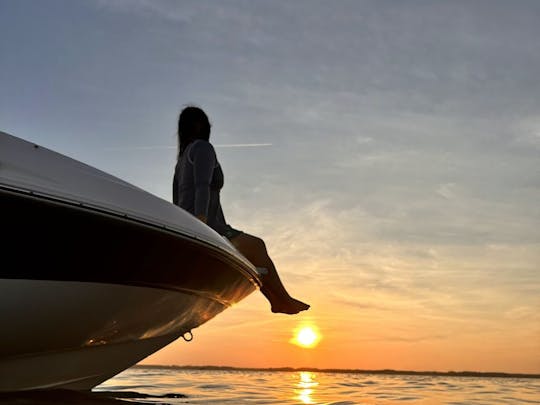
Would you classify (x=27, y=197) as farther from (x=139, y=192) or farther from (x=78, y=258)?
(x=139, y=192)

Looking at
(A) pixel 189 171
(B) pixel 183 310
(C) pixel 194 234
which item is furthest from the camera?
(A) pixel 189 171

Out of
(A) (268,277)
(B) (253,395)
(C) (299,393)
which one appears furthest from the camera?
(C) (299,393)

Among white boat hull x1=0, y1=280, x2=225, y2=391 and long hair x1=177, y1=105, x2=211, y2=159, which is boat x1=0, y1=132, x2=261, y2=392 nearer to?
white boat hull x1=0, y1=280, x2=225, y2=391

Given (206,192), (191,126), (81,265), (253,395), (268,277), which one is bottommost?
(253,395)

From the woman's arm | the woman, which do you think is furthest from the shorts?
the woman's arm

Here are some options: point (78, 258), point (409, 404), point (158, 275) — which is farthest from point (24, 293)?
point (409, 404)

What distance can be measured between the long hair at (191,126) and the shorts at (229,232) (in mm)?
697

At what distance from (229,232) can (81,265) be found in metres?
1.92

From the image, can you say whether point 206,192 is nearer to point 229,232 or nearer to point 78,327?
point 229,232

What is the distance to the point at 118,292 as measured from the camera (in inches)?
154

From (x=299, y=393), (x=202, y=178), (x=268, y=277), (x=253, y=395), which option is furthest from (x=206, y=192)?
(x=299, y=393)

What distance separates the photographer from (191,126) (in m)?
5.20

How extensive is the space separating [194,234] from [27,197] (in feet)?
3.72

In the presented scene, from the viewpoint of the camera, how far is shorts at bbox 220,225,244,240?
5398 millimetres
